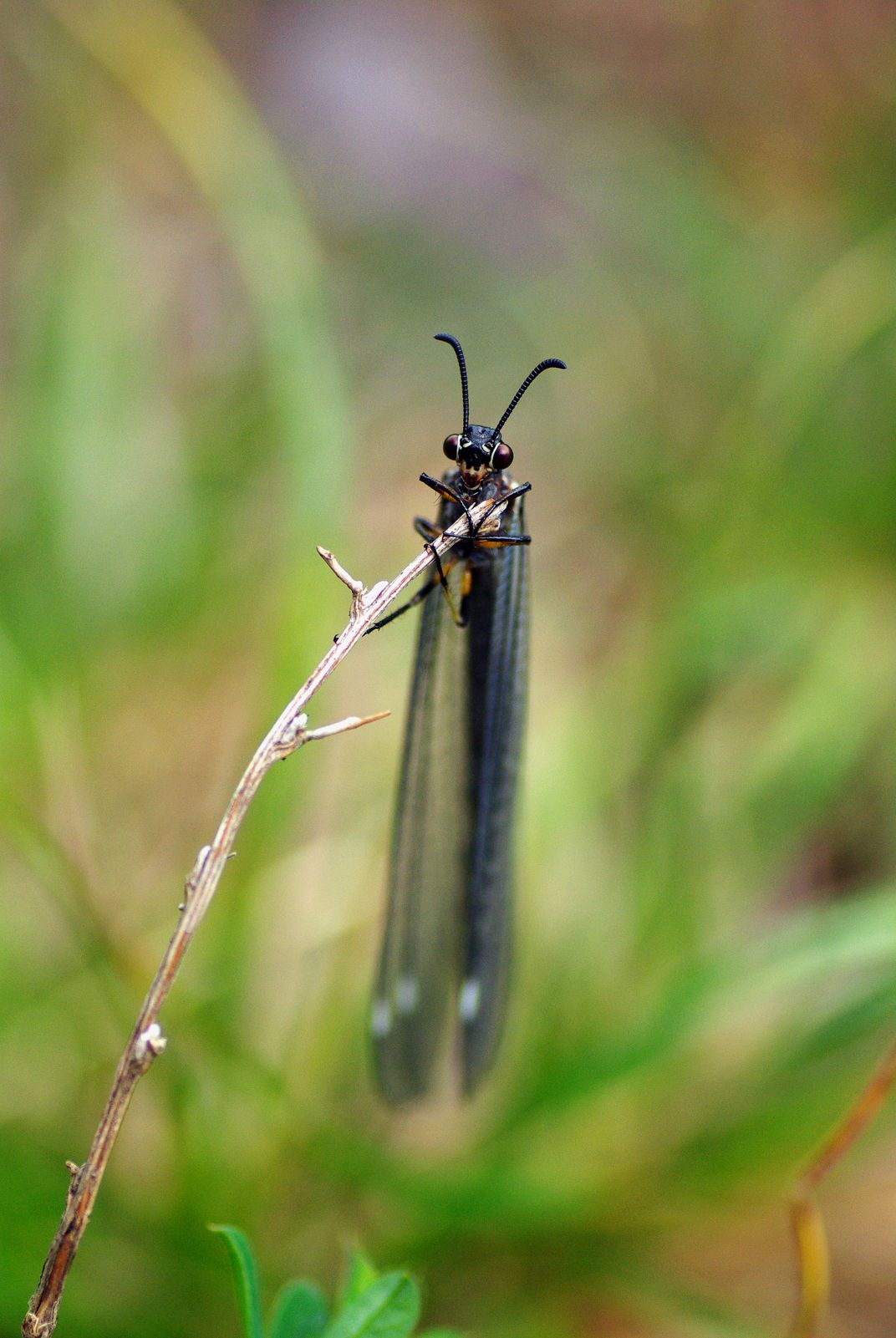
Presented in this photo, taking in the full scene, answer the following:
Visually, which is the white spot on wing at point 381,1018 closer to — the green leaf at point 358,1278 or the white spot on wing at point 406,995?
the white spot on wing at point 406,995

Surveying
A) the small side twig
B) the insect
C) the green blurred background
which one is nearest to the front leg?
the insect

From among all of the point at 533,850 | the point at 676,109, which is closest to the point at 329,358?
the point at 533,850

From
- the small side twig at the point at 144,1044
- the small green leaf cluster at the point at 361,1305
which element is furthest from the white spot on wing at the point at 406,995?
the small side twig at the point at 144,1044

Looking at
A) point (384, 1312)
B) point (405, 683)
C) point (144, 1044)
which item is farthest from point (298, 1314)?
point (405, 683)

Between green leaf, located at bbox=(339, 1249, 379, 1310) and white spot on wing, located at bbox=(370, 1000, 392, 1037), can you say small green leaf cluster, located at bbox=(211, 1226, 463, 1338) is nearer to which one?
green leaf, located at bbox=(339, 1249, 379, 1310)

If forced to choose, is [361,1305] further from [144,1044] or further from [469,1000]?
[469,1000]

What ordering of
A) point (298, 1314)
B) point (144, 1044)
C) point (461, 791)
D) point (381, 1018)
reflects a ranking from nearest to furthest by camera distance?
point (144, 1044), point (298, 1314), point (461, 791), point (381, 1018)

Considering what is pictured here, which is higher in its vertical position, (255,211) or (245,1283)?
(255,211)

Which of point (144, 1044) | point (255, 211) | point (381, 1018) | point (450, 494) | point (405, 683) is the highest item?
point (255, 211)
